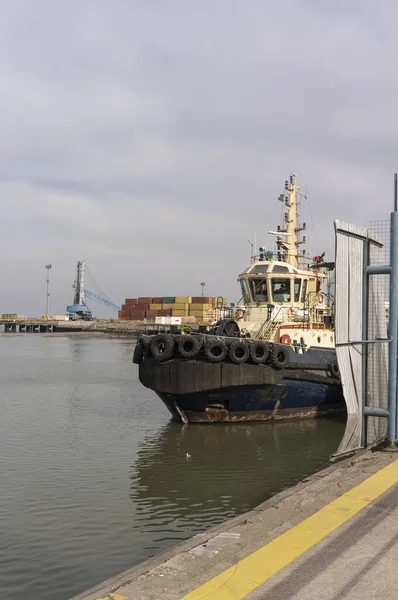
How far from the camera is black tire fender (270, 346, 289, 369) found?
16.3 meters

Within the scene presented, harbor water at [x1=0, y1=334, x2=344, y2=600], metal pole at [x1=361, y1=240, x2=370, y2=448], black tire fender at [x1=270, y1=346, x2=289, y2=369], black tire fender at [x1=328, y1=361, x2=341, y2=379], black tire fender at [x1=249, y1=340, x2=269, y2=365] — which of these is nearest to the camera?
harbor water at [x1=0, y1=334, x2=344, y2=600]

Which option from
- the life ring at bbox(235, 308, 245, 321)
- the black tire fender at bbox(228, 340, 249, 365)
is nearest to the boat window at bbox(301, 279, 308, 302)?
the life ring at bbox(235, 308, 245, 321)

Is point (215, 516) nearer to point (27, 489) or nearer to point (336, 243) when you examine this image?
point (27, 489)

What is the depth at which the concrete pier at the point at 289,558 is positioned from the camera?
4168 mm

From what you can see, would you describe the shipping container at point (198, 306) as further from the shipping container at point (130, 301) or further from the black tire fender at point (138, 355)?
the black tire fender at point (138, 355)

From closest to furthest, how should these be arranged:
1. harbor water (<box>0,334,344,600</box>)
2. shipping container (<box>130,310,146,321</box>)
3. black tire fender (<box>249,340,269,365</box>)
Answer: harbor water (<box>0,334,344,600</box>) → black tire fender (<box>249,340,269,365</box>) → shipping container (<box>130,310,146,321</box>)

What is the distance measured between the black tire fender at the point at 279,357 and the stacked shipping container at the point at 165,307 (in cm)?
8312

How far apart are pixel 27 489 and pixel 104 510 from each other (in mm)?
2050

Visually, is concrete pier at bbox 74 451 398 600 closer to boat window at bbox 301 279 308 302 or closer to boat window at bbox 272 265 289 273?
boat window at bbox 272 265 289 273

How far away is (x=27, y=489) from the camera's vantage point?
10.6m

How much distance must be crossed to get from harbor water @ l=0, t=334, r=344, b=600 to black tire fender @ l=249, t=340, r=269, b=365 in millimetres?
2167

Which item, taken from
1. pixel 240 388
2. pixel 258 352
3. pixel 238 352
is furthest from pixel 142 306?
pixel 238 352

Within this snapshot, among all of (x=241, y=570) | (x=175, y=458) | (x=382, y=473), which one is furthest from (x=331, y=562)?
(x=175, y=458)

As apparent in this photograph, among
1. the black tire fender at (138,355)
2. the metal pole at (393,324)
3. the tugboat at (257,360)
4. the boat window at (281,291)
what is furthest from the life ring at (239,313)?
the metal pole at (393,324)
